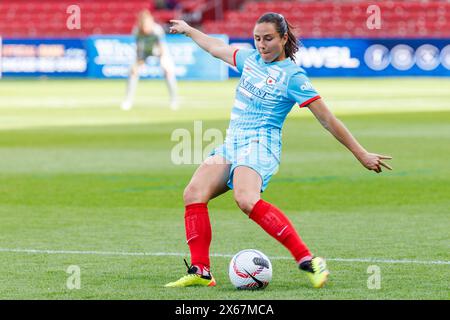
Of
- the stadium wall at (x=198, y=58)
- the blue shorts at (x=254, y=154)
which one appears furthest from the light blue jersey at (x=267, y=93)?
the stadium wall at (x=198, y=58)

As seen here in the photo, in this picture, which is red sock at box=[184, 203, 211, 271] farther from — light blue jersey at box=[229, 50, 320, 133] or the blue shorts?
light blue jersey at box=[229, 50, 320, 133]

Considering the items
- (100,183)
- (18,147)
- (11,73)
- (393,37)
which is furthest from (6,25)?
(100,183)

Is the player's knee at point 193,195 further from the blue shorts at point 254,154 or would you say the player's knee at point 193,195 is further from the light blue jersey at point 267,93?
the light blue jersey at point 267,93

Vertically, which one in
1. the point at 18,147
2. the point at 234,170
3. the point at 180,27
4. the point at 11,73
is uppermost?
the point at 180,27

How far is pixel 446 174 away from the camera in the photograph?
15.1 metres

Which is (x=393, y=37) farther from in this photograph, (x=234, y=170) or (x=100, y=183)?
(x=234, y=170)

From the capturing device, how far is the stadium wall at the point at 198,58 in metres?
41.2

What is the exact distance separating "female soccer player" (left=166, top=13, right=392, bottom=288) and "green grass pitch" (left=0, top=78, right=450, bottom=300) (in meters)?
0.32

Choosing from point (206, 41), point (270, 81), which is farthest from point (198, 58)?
point (270, 81)

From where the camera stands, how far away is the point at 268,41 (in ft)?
26.6

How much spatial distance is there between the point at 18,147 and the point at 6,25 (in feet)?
109

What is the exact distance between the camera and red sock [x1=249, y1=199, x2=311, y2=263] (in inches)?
315

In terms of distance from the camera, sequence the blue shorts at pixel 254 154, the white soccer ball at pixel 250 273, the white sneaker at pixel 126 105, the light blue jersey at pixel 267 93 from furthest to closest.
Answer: the white sneaker at pixel 126 105 < the blue shorts at pixel 254 154 < the light blue jersey at pixel 267 93 < the white soccer ball at pixel 250 273

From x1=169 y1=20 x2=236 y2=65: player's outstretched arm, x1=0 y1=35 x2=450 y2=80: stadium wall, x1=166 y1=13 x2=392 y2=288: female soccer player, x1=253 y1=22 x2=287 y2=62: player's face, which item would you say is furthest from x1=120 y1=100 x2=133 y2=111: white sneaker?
x1=253 y1=22 x2=287 y2=62: player's face
